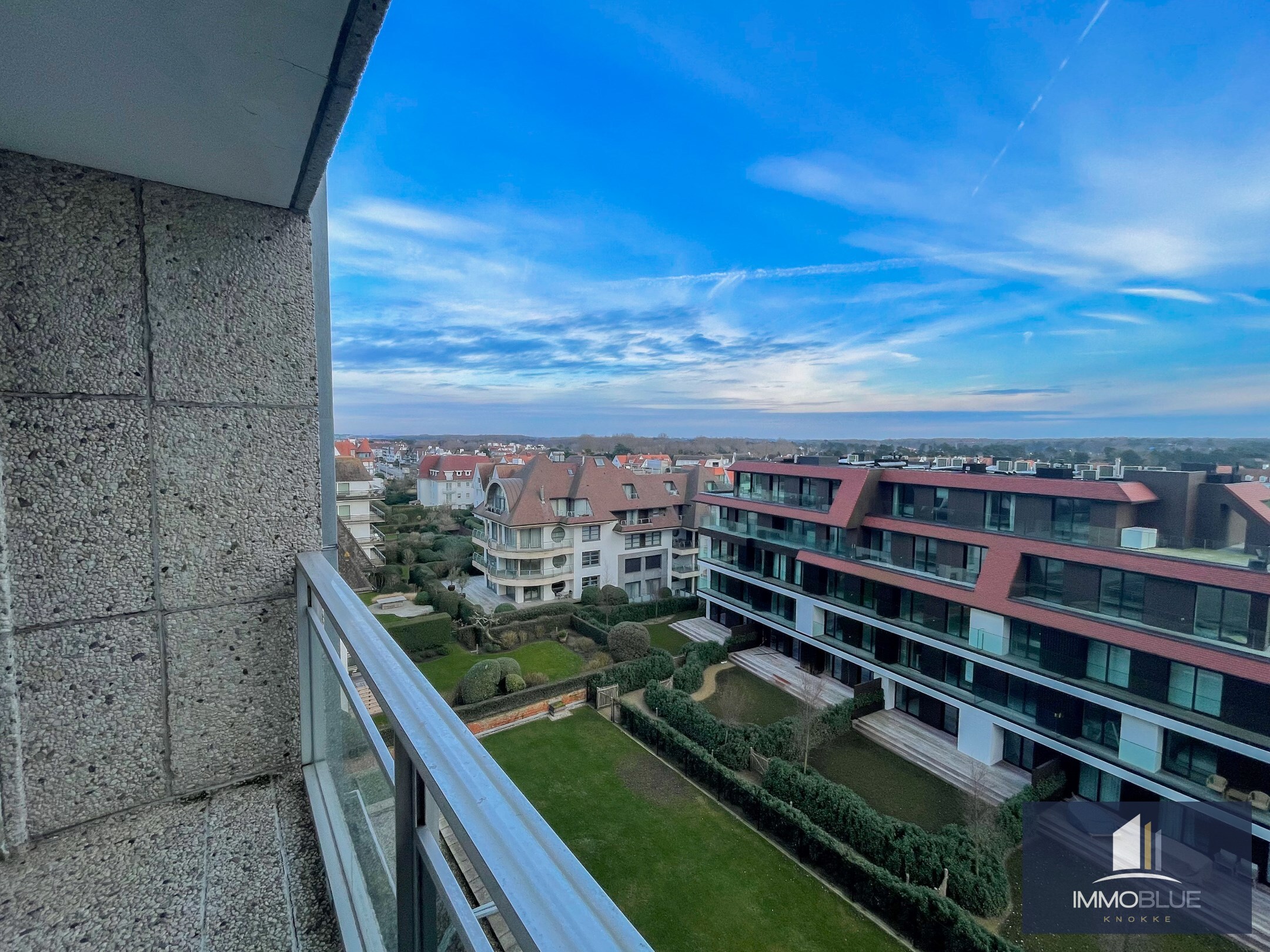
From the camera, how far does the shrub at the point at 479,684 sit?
10.7 meters

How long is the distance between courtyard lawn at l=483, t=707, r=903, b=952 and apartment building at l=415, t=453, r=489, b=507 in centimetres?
2311

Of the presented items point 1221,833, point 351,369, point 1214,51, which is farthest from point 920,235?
point 351,369

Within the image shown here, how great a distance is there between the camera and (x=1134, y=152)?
14.7m

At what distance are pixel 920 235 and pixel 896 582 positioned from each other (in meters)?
32.2

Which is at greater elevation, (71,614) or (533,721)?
(71,614)

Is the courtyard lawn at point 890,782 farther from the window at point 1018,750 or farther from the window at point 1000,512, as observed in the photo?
the window at point 1000,512

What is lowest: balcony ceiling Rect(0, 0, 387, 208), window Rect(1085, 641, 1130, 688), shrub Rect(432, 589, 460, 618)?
shrub Rect(432, 589, 460, 618)

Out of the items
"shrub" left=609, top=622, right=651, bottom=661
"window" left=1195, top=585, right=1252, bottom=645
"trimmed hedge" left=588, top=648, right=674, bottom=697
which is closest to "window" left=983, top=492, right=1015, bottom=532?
"window" left=1195, top=585, right=1252, bottom=645

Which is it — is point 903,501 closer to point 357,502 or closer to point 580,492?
point 580,492

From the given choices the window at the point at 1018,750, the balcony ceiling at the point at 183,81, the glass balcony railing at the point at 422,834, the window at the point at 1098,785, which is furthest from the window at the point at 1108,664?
the balcony ceiling at the point at 183,81

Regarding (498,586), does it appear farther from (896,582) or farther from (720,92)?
(720,92)

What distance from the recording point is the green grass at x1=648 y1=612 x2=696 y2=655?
1489 centimetres

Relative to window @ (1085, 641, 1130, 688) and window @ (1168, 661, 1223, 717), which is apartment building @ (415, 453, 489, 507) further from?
window @ (1168, 661, 1223, 717)

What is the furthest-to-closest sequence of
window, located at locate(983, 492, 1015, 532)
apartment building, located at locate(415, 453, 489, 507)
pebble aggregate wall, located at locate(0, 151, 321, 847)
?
apartment building, located at locate(415, 453, 489, 507) < window, located at locate(983, 492, 1015, 532) < pebble aggregate wall, located at locate(0, 151, 321, 847)
